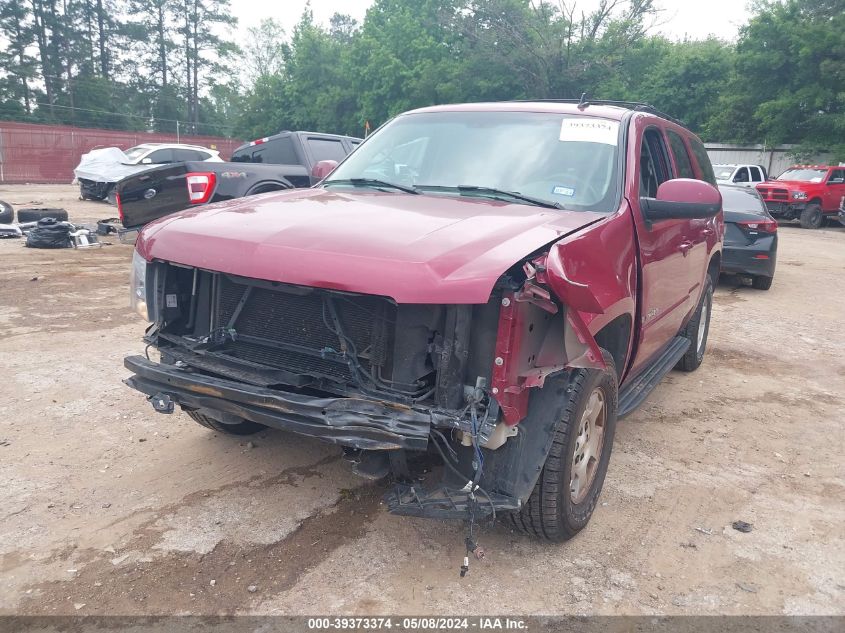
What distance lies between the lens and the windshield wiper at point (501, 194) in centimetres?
343

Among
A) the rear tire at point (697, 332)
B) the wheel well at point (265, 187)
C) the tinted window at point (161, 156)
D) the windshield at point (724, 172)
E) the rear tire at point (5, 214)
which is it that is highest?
the windshield at point (724, 172)

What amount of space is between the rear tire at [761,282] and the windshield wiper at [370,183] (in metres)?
7.92

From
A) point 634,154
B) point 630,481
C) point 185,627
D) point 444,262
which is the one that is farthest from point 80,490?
point 634,154

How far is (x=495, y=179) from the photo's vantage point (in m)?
3.70

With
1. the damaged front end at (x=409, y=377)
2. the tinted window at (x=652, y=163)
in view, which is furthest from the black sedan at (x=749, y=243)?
the damaged front end at (x=409, y=377)

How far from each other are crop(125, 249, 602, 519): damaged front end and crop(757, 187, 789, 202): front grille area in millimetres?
21341

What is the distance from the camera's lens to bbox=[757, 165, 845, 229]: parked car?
20.9m

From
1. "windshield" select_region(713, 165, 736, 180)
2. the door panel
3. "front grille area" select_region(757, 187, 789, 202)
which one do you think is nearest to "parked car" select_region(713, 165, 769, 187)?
"windshield" select_region(713, 165, 736, 180)

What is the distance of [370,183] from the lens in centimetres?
400

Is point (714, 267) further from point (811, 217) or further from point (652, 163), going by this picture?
point (811, 217)

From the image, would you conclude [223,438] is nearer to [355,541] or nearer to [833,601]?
[355,541]

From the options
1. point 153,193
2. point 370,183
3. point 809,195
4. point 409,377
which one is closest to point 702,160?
point 370,183

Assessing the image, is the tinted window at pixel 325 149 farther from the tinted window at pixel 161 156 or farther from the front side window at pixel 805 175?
the front side window at pixel 805 175

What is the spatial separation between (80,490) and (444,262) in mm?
2355
